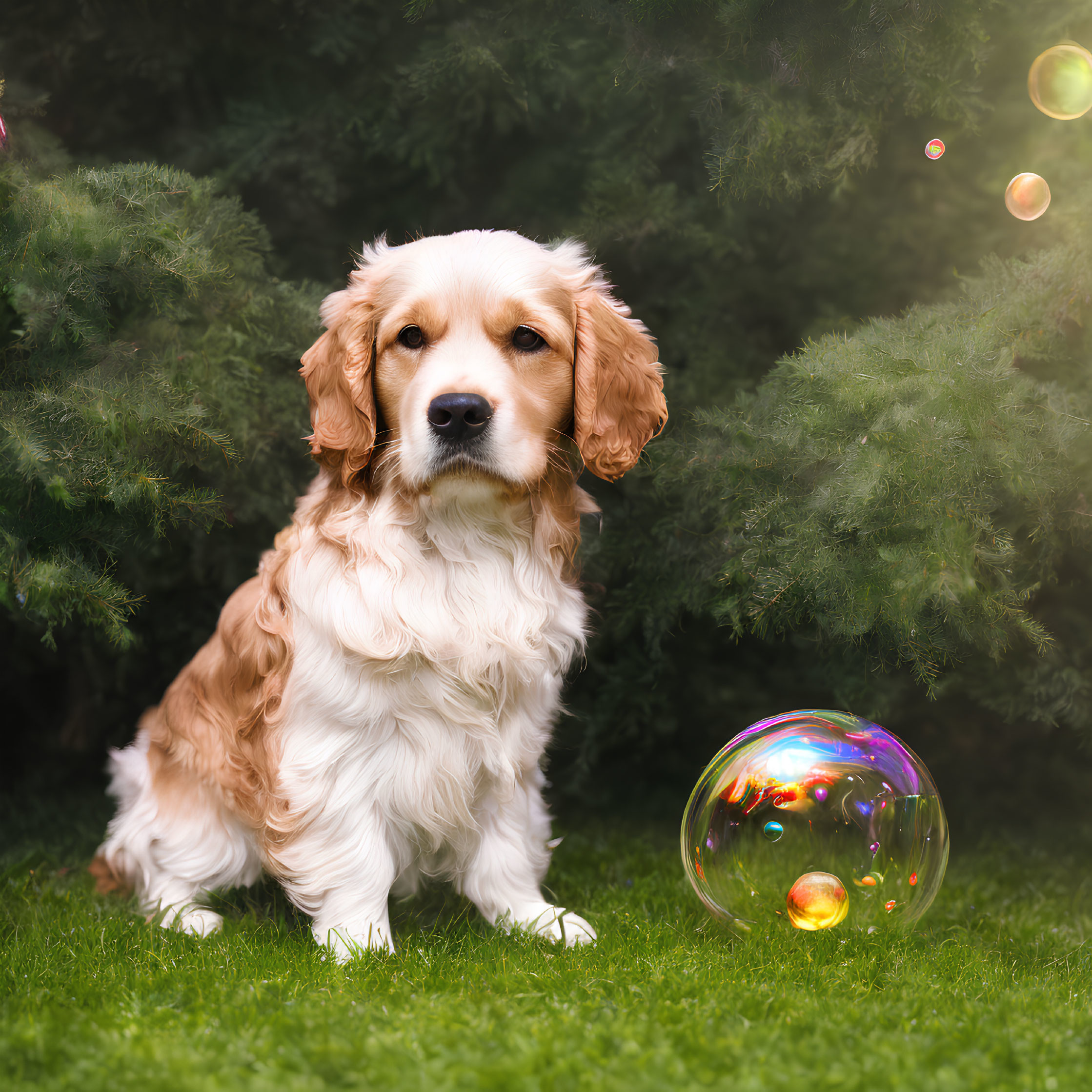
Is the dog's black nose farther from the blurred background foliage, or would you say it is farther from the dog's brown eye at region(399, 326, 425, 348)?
the blurred background foliage

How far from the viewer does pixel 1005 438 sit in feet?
10.7

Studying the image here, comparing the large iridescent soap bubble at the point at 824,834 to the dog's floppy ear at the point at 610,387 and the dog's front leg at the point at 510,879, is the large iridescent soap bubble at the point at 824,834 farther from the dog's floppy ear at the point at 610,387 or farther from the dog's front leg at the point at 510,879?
the dog's floppy ear at the point at 610,387

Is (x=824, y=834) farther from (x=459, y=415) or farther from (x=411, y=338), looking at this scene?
(x=411, y=338)

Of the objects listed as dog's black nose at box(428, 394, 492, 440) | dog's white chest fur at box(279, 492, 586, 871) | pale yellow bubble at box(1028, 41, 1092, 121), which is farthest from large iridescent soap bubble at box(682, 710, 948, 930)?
pale yellow bubble at box(1028, 41, 1092, 121)

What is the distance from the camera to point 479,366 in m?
2.65

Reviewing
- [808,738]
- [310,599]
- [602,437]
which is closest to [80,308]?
[310,599]

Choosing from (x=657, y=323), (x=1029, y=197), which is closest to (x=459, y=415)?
(x=657, y=323)

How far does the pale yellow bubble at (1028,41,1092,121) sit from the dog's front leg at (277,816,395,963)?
3193 millimetres

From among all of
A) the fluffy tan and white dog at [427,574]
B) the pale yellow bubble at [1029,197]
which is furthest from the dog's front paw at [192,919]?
the pale yellow bubble at [1029,197]

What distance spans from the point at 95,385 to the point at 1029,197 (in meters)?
3.13

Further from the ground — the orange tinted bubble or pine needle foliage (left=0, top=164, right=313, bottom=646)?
pine needle foliage (left=0, top=164, right=313, bottom=646)

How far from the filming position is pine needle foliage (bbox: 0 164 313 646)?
301 cm

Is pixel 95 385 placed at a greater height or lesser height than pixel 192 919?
greater

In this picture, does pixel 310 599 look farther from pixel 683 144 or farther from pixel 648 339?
pixel 683 144
